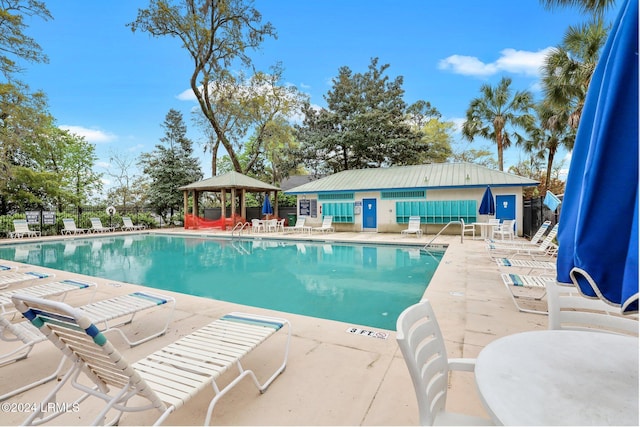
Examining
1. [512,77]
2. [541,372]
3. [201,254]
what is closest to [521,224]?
[512,77]

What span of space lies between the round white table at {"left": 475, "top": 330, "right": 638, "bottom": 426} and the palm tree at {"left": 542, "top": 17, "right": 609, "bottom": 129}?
37.2 ft

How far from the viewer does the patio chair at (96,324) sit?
2682mm

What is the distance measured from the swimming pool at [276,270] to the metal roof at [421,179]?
189 inches

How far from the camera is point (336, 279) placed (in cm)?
741

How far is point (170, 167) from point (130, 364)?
25298mm

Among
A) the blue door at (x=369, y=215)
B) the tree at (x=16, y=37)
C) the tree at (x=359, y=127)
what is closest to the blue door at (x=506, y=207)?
the blue door at (x=369, y=215)

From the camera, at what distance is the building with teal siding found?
46.5ft

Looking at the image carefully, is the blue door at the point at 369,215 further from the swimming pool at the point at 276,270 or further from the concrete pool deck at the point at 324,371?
the concrete pool deck at the point at 324,371

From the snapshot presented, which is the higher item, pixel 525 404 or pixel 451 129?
pixel 451 129

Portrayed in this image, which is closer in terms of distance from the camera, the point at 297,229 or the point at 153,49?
the point at 297,229

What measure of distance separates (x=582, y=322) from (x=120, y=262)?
11397mm

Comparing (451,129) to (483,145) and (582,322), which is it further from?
(582,322)

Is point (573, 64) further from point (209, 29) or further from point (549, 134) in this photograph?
point (209, 29)

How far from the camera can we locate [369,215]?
56.4ft
